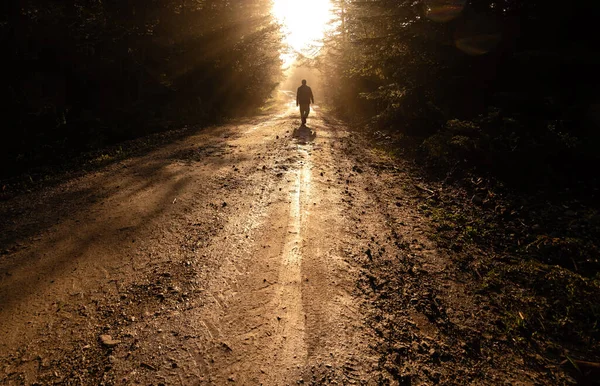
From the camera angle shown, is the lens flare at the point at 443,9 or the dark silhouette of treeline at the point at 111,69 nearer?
the lens flare at the point at 443,9

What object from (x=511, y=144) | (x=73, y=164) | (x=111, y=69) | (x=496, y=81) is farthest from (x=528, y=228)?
(x=111, y=69)

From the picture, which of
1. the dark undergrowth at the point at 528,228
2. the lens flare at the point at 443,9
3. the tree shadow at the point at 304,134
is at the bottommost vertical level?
the dark undergrowth at the point at 528,228

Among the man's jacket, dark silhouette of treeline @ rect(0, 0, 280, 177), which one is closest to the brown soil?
dark silhouette of treeline @ rect(0, 0, 280, 177)

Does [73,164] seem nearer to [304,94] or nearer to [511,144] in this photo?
[304,94]

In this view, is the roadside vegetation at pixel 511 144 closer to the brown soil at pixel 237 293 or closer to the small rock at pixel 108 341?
the brown soil at pixel 237 293

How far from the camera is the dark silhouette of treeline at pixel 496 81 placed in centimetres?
652

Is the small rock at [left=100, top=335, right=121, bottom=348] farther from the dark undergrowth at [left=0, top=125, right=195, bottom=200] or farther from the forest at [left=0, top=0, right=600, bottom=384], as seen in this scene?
the dark undergrowth at [left=0, top=125, right=195, bottom=200]

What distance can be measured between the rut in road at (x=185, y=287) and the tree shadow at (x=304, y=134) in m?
4.29

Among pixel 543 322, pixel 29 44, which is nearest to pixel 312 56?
pixel 29 44

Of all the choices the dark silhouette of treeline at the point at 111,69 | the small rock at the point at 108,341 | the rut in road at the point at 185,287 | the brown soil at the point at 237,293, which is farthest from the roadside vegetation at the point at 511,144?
the dark silhouette of treeline at the point at 111,69

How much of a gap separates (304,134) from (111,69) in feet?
35.6

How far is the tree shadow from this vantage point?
10.9 metres

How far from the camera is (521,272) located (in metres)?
3.89

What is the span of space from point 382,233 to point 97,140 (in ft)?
38.7
